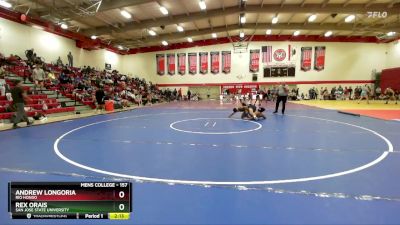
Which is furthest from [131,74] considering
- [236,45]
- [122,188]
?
[122,188]

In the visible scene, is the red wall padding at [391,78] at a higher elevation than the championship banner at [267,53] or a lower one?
lower

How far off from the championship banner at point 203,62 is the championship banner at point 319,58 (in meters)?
12.9

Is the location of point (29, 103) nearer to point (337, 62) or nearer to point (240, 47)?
point (240, 47)

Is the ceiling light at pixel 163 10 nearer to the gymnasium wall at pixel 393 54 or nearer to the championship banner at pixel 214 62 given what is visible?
the championship banner at pixel 214 62

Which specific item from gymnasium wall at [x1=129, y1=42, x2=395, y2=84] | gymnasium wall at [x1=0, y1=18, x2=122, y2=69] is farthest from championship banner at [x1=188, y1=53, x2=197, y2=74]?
gymnasium wall at [x1=0, y1=18, x2=122, y2=69]

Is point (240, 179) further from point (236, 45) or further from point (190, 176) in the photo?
point (236, 45)

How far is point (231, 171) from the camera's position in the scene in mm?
4031

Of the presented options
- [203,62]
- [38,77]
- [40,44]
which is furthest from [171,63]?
[38,77]

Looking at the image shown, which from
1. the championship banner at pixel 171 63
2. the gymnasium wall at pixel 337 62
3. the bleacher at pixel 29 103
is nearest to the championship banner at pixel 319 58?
the gymnasium wall at pixel 337 62

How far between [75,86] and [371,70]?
103 ft

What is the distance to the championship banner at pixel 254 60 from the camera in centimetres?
3038
